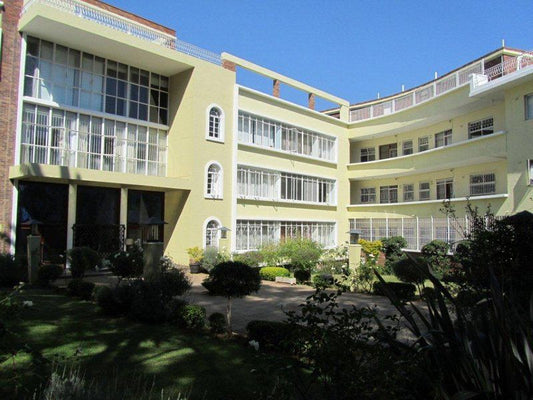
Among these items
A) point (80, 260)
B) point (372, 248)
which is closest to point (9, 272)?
point (80, 260)

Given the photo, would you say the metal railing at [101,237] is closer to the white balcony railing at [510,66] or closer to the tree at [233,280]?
the tree at [233,280]

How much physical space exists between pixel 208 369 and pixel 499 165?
22.9 metres

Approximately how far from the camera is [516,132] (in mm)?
20641

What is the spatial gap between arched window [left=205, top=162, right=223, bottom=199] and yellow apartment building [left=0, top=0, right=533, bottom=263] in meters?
0.06

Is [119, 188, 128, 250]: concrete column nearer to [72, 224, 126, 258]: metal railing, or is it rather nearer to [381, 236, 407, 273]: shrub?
[72, 224, 126, 258]: metal railing

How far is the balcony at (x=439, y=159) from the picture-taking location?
2222 cm

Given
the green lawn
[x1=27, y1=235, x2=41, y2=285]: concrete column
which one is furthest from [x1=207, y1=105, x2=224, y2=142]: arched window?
the green lawn

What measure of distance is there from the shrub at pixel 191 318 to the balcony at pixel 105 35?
1517 centimetres

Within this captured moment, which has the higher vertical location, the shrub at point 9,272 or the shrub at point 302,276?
the shrub at point 9,272

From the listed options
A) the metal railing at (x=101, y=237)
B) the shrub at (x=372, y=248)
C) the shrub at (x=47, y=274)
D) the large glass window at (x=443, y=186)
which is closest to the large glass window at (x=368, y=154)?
the large glass window at (x=443, y=186)

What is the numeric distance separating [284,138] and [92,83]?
41.2ft

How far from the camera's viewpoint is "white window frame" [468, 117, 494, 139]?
78.5 ft

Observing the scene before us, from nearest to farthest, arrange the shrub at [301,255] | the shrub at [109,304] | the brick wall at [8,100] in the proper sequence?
1. the shrub at [109,304]
2. the brick wall at [8,100]
3. the shrub at [301,255]

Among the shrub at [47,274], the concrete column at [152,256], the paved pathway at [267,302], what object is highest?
the concrete column at [152,256]
